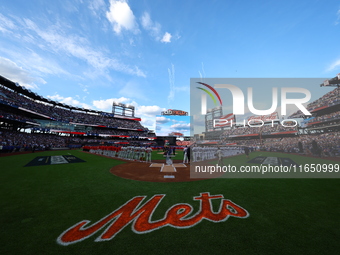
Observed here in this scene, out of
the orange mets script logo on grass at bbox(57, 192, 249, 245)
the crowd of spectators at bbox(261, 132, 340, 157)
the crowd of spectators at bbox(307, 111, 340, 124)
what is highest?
the crowd of spectators at bbox(307, 111, 340, 124)

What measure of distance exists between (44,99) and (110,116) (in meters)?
25.8

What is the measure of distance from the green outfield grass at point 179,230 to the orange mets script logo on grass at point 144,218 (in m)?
0.16

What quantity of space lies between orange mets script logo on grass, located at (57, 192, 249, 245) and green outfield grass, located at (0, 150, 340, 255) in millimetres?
161

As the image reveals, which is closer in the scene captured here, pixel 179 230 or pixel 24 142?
pixel 179 230

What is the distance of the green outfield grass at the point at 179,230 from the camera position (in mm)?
2891

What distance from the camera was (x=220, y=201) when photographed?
5.30 m

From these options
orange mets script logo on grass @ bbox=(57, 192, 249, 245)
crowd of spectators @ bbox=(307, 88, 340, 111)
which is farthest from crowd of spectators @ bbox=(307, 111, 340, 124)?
orange mets script logo on grass @ bbox=(57, 192, 249, 245)

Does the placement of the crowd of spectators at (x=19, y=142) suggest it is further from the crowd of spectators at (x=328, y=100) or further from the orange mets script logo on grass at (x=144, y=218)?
the crowd of spectators at (x=328, y=100)

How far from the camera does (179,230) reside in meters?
3.52

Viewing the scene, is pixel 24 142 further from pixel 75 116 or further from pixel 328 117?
pixel 328 117

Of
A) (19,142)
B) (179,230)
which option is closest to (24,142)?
(19,142)

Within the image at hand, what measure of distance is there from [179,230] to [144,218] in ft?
3.62

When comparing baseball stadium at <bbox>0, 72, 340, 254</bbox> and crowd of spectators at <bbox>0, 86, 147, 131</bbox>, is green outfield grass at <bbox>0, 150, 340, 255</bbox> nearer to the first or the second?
baseball stadium at <bbox>0, 72, 340, 254</bbox>

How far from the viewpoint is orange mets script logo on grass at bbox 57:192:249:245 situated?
3.34 meters
